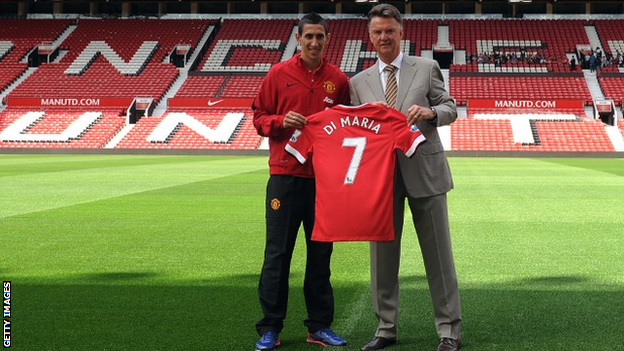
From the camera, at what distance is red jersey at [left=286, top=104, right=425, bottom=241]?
205 inches

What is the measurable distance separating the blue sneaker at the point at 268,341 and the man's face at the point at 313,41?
→ 5.77 ft

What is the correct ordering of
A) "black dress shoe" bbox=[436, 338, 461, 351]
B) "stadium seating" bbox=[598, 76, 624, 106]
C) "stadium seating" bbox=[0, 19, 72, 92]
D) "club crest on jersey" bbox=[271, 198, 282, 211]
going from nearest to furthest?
"black dress shoe" bbox=[436, 338, 461, 351]
"club crest on jersey" bbox=[271, 198, 282, 211]
"stadium seating" bbox=[598, 76, 624, 106]
"stadium seating" bbox=[0, 19, 72, 92]

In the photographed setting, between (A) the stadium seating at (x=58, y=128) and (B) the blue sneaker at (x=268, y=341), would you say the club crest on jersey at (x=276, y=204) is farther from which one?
(A) the stadium seating at (x=58, y=128)

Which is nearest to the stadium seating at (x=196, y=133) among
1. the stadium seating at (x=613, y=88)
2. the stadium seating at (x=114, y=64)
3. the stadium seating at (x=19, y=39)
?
the stadium seating at (x=114, y=64)

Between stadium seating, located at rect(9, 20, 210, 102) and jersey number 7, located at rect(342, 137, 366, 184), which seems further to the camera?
stadium seating, located at rect(9, 20, 210, 102)

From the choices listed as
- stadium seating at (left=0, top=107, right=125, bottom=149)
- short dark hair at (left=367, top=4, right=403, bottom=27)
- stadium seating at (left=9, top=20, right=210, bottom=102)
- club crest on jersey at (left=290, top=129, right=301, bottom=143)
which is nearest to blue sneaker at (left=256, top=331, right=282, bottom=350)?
club crest on jersey at (left=290, top=129, right=301, bottom=143)

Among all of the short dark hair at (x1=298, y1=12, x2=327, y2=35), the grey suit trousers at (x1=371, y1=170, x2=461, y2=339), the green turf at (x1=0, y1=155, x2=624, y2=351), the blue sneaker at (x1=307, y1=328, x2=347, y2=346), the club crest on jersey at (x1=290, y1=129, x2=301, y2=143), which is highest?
the short dark hair at (x1=298, y1=12, x2=327, y2=35)

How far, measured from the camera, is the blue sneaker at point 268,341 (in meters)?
5.19

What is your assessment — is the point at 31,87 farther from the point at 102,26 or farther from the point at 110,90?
the point at 102,26

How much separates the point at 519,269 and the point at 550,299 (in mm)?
1503

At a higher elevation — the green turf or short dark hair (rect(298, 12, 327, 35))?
short dark hair (rect(298, 12, 327, 35))

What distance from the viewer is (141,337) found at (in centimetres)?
548

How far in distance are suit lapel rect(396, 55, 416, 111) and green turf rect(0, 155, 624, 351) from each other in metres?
1.55

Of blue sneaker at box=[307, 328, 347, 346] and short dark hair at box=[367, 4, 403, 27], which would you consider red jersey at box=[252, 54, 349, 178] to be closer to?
short dark hair at box=[367, 4, 403, 27]
